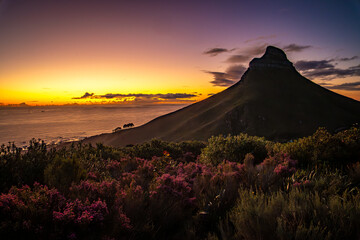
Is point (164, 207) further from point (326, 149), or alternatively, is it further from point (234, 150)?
point (326, 149)

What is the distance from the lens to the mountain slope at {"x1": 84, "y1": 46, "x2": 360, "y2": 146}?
3381 inches

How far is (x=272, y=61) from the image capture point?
14125 centimetres

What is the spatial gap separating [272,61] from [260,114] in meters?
64.4

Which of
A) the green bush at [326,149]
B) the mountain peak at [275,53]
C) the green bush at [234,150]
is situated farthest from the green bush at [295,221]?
the mountain peak at [275,53]

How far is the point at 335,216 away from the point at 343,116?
119 m

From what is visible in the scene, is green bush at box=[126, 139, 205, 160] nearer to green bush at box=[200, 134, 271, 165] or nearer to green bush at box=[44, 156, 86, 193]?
green bush at box=[200, 134, 271, 165]

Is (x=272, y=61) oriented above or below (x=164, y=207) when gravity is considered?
above

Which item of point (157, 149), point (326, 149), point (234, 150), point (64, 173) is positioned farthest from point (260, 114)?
point (64, 173)

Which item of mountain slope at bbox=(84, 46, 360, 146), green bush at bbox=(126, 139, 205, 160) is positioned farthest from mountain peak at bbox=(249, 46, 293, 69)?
green bush at bbox=(126, 139, 205, 160)

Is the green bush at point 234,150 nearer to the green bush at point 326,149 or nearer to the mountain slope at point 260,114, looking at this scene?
the green bush at point 326,149

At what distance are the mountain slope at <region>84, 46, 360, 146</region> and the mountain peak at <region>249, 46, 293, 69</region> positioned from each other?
27.0 feet

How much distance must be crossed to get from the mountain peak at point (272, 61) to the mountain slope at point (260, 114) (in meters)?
8.23

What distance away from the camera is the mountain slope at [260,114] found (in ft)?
282

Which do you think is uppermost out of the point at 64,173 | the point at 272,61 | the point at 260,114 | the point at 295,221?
the point at 272,61
